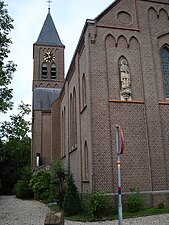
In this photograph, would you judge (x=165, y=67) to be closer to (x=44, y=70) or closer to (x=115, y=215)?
(x=115, y=215)

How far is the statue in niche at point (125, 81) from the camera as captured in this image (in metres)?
14.8

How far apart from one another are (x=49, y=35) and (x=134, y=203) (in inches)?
1374

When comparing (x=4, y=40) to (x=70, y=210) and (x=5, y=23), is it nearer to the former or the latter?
(x=5, y=23)

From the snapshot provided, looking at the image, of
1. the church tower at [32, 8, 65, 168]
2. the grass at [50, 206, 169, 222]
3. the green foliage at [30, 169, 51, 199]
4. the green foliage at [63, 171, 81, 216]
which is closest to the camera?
the grass at [50, 206, 169, 222]

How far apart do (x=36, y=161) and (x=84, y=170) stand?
15.0m

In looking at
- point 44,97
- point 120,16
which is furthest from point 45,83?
point 120,16

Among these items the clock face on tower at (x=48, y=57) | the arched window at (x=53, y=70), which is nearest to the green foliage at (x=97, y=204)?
the arched window at (x=53, y=70)

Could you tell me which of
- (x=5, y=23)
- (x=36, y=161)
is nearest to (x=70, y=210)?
(x=5, y=23)

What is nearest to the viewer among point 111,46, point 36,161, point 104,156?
point 104,156

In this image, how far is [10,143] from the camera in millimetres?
13102

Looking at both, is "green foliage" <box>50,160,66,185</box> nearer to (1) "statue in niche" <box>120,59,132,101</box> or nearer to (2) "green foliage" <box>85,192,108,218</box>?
(2) "green foliage" <box>85,192,108,218</box>

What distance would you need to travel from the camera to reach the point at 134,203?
12.4 m

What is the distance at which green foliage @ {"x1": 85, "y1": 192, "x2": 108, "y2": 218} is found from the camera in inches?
460

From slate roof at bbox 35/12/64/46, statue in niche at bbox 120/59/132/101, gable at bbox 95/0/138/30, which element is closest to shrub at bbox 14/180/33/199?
statue in niche at bbox 120/59/132/101
